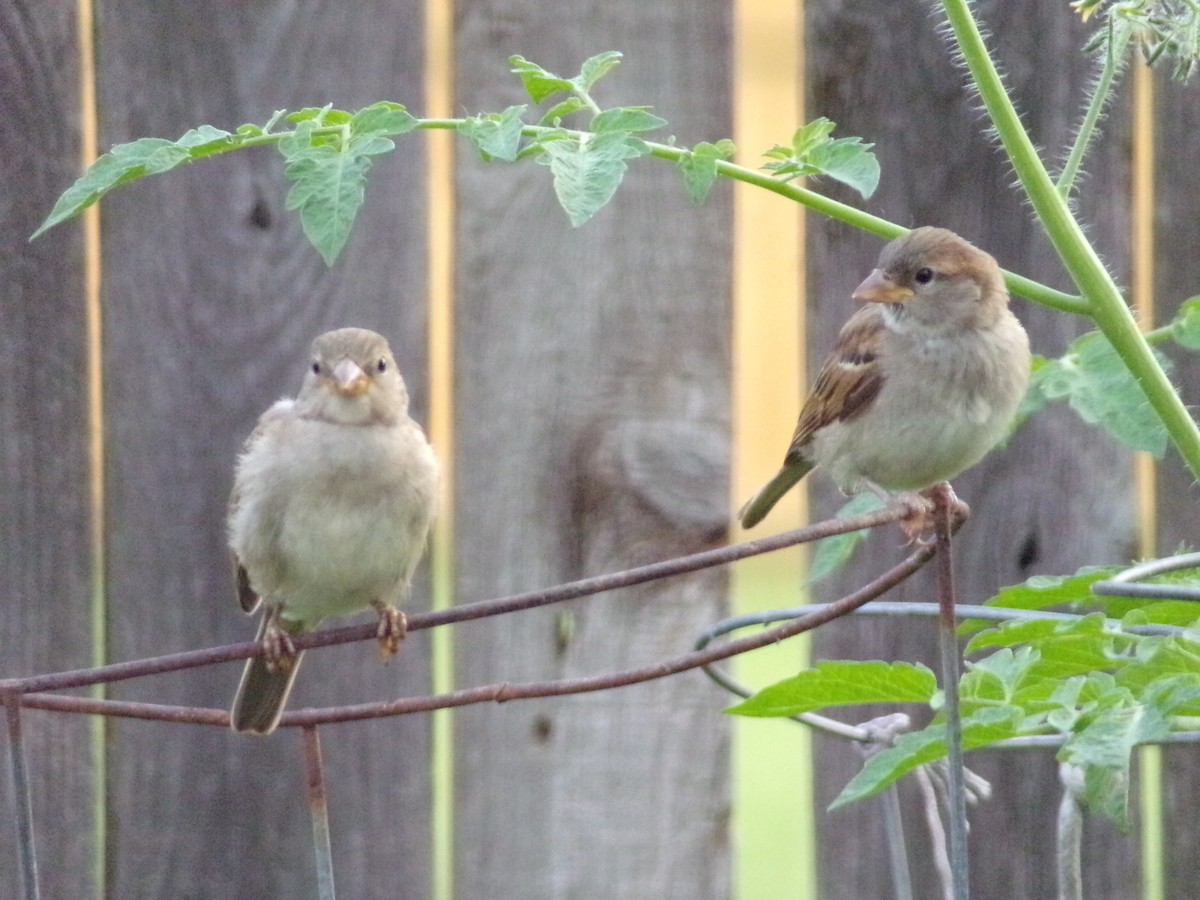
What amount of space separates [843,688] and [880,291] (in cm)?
121

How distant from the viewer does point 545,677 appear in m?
2.97

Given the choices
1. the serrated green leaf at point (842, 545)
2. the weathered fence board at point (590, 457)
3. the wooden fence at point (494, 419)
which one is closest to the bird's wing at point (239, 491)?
the wooden fence at point (494, 419)

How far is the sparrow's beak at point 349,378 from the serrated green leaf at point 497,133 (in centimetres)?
95

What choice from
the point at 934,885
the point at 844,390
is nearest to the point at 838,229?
the point at 844,390

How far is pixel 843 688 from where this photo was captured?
157 centimetres

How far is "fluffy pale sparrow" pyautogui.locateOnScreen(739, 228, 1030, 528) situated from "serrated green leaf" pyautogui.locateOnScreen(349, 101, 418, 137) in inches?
44.7

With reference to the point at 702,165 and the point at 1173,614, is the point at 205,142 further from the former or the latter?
the point at 1173,614

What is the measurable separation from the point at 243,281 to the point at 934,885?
1621 mm

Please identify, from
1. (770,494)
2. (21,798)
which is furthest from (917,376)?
(21,798)

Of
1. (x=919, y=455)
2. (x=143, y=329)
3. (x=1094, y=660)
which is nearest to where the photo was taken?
(x=1094, y=660)

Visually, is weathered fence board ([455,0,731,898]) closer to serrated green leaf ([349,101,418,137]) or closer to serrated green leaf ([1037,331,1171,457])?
serrated green leaf ([1037,331,1171,457])

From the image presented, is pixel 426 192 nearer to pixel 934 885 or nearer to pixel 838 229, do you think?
pixel 838 229

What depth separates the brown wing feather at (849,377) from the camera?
2750 mm

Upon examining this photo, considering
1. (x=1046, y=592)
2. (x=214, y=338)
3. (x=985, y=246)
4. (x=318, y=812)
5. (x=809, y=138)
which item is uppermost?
(x=985, y=246)
